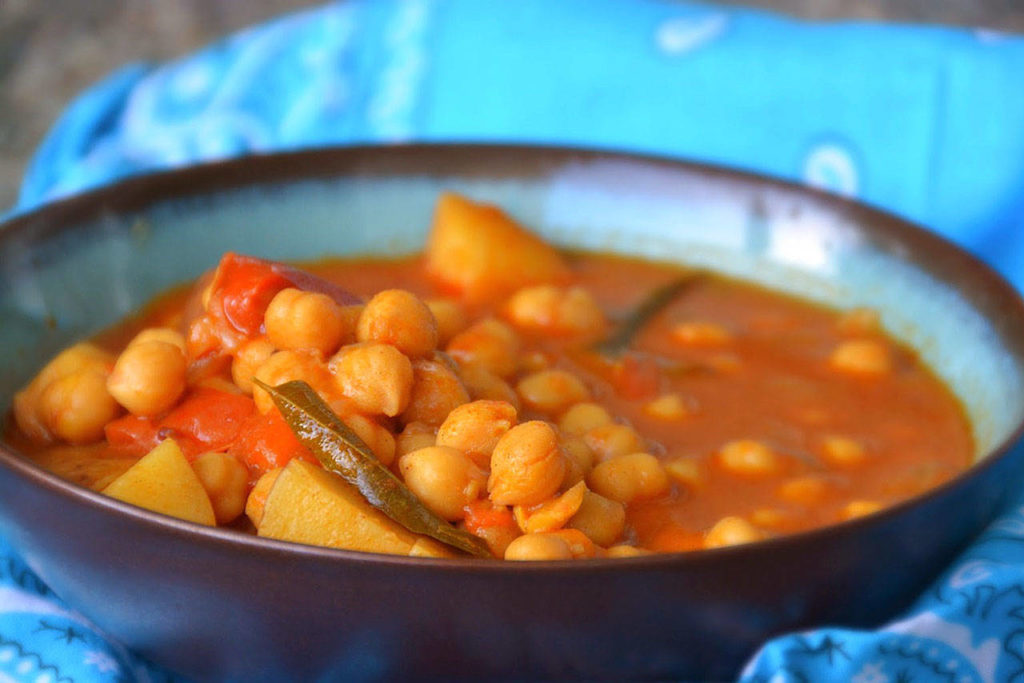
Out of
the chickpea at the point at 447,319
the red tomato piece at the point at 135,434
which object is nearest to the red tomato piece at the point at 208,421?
the red tomato piece at the point at 135,434

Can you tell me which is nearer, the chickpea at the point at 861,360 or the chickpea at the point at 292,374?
the chickpea at the point at 292,374

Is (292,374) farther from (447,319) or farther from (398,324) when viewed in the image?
(447,319)

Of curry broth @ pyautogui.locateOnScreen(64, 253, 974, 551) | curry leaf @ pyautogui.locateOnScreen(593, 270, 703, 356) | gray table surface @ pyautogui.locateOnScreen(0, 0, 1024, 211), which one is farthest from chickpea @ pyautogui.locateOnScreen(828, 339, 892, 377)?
gray table surface @ pyautogui.locateOnScreen(0, 0, 1024, 211)

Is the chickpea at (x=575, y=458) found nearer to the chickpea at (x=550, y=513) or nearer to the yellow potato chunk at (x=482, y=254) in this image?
the chickpea at (x=550, y=513)

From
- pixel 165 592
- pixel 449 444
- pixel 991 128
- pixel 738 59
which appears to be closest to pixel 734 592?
pixel 449 444

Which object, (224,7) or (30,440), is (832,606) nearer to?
(30,440)

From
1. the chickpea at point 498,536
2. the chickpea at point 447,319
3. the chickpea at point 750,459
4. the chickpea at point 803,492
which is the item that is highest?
the chickpea at point 447,319

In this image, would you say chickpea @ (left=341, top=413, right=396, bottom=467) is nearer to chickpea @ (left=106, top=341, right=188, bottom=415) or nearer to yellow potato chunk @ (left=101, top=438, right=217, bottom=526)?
yellow potato chunk @ (left=101, top=438, right=217, bottom=526)

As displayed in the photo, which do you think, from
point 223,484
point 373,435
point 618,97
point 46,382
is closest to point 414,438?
point 373,435
